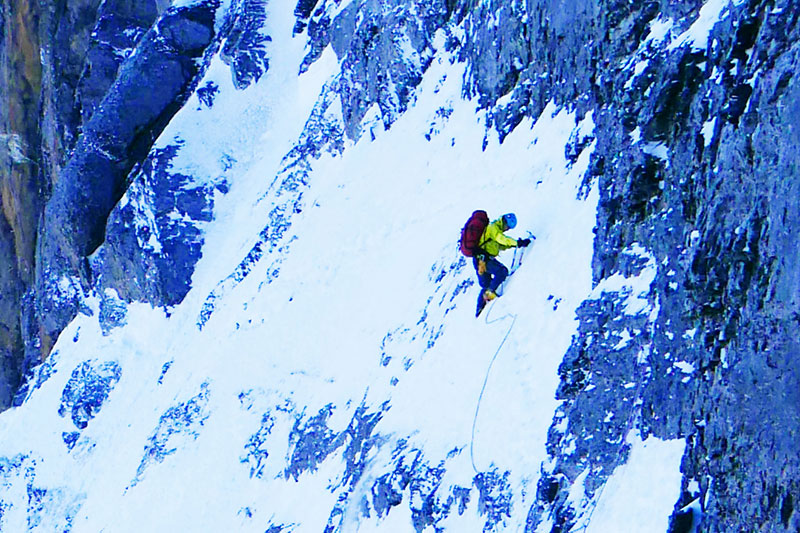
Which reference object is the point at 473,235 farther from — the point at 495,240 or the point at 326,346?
the point at 326,346

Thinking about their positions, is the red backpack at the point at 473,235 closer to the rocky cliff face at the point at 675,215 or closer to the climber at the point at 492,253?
the climber at the point at 492,253

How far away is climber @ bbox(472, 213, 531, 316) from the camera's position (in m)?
13.2

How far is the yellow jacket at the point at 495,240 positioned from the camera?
13.2 meters

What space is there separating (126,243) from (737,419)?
24934 millimetres

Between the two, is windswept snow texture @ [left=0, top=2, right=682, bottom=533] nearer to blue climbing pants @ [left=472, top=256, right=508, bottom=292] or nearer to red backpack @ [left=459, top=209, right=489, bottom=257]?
blue climbing pants @ [left=472, top=256, right=508, bottom=292]

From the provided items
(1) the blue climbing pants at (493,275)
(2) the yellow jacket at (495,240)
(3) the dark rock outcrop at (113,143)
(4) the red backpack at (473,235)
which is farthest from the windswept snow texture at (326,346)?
(3) the dark rock outcrop at (113,143)

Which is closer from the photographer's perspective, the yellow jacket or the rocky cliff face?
the rocky cliff face

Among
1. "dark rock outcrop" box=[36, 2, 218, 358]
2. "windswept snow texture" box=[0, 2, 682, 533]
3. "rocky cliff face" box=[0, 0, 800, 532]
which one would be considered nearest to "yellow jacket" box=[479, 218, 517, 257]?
"windswept snow texture" box=[0, 2, 682, 533]

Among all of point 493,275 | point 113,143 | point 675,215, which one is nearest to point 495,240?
point 493,275

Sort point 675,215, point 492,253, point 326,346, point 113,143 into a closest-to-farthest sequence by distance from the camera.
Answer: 1. point 675,215
2. point 492,253
3. point 326,346
4. point 113,143

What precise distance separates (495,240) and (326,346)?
23.4 feet

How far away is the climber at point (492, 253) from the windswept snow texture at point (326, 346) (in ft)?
0.65

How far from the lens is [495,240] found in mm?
13234

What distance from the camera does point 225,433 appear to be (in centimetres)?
2062
